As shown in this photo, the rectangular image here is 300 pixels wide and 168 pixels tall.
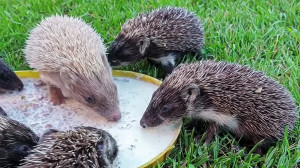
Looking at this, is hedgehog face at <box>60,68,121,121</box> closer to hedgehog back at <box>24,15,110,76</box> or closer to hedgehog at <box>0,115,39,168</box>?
hedgehog back at <box>24,15,110,76</box>

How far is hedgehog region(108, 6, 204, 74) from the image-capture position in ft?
20.1

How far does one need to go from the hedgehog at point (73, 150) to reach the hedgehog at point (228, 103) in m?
0.85

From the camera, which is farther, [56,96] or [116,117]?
[56,96]

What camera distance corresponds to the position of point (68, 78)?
17.0 feet

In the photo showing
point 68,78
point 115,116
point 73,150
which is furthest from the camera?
point 68,78

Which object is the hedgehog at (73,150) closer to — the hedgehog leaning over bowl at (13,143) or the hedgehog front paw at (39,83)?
the hedgehog leaning over bowl at (13,143)

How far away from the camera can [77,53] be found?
518 centimetres

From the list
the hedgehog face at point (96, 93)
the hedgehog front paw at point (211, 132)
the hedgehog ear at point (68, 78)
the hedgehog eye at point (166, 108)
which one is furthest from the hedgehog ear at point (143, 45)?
the hedgehog front paw at point (211, 132)

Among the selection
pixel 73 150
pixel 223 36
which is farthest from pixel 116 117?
pixel 223 36

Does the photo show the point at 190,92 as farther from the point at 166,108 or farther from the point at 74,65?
the point at 74,65

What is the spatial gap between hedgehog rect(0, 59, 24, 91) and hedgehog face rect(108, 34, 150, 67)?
130 centimetres

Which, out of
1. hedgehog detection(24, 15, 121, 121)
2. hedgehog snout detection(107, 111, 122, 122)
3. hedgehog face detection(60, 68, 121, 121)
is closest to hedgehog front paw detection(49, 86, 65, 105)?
hedgehog detection(24, 15, 121, 121)

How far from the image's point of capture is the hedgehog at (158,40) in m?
6.13

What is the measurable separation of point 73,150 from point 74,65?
5.16 ft
